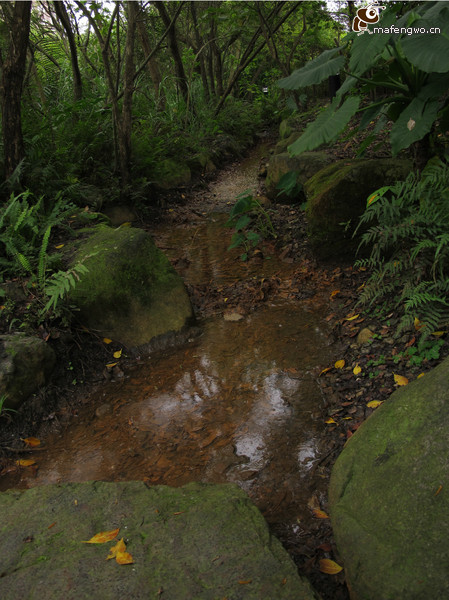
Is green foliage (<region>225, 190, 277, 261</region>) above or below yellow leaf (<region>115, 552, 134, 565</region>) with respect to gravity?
above

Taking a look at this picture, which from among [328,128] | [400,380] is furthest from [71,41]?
[400,380]

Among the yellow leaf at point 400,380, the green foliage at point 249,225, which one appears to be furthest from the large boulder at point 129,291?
the yellow leaf at point 400,380

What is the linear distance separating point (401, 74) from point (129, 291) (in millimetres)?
2798

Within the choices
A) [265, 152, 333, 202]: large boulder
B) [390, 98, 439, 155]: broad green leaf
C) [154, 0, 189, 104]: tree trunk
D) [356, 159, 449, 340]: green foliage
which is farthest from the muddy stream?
[154, 0, 189, 104]: tree trunk

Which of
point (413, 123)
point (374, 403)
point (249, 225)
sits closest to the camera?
point (374, 403)

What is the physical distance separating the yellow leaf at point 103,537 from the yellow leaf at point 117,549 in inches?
2.1

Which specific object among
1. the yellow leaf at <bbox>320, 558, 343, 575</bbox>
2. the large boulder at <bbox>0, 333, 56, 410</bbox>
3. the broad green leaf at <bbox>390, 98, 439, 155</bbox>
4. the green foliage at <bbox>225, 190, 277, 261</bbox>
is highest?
the broad green leaf at <bbox>390, 98, 439, 155</bbox>

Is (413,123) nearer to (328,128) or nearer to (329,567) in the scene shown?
(328,128)

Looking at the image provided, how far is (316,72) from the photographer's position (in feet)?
11.5

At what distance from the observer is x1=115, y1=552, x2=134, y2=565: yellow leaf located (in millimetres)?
1677

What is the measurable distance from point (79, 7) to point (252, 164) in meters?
4.52

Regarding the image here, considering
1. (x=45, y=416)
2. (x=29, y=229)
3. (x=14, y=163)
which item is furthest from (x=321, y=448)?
(x=14, y=163)

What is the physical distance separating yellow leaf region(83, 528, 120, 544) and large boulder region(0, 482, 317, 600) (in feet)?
0.07

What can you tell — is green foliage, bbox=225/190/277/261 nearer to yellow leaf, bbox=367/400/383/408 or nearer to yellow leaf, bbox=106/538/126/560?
yellow leaf, bbox=367/400/383/408
